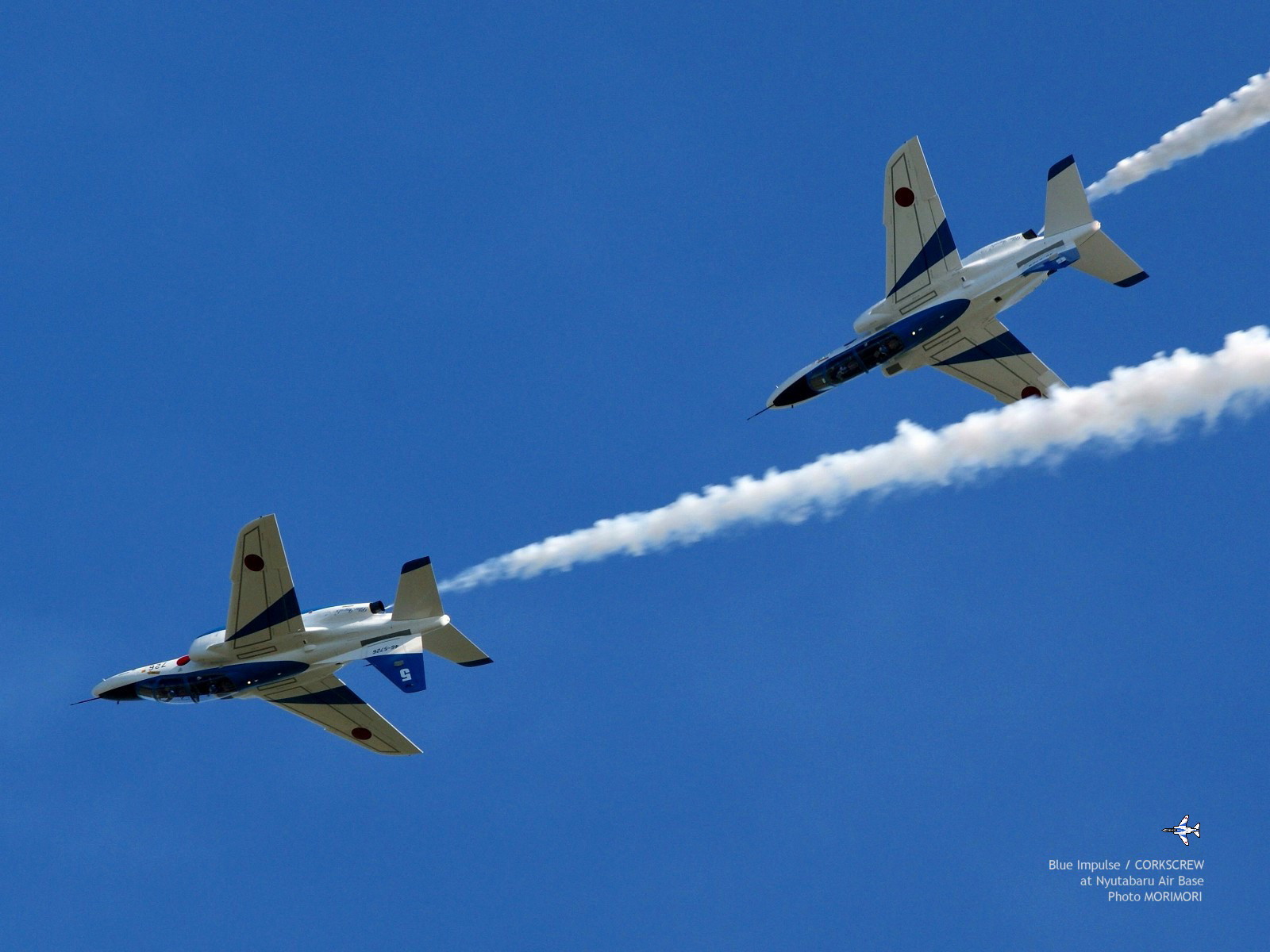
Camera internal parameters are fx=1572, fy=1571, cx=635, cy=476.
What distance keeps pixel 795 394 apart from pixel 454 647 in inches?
577

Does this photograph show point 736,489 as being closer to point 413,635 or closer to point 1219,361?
point 413,635

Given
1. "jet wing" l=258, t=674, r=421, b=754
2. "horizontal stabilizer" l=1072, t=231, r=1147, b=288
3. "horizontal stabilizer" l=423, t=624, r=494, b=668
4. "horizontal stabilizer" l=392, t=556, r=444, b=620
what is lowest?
"jet wing" l=258, t=674, r=421, b=754

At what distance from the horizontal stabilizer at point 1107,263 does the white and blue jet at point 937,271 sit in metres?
0.03

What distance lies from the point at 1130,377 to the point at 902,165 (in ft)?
35.9

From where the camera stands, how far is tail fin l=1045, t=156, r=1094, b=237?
172 feet

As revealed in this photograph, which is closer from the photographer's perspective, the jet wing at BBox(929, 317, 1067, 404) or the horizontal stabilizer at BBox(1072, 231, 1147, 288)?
the horizontal stabilizer at BBox(1072, 231, 1147, 288)

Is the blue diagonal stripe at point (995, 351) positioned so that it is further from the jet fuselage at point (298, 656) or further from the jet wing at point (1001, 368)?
the jet fuselage at point (298, 656)

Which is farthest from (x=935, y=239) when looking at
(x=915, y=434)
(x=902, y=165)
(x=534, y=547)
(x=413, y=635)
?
(x=413, y=635)

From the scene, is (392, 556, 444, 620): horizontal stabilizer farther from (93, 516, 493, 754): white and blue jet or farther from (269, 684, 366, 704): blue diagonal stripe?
(269, 684, 366, 704): blue diagonal stripe

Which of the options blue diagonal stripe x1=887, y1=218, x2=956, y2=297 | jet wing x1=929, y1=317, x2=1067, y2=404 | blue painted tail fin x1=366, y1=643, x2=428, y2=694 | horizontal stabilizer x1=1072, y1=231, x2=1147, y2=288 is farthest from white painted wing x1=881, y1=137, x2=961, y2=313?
blue painted tail fin x1=366, y1=643, x2=428, y2=694

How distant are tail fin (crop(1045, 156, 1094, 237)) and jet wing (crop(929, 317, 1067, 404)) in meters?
4.70

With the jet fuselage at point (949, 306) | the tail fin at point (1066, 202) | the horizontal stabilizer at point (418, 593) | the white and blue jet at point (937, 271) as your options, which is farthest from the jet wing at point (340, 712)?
the tail fin at point (1066, 202)

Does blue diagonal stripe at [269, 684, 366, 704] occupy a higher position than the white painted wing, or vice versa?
the white painted wing

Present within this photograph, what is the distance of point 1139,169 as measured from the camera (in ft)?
174
